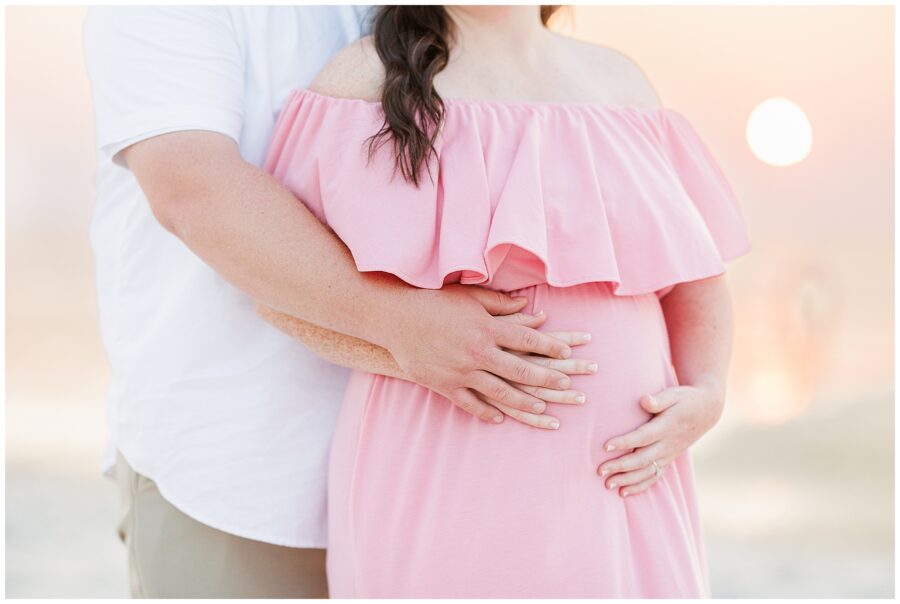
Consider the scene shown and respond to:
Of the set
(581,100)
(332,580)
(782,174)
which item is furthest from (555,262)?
(782,174)

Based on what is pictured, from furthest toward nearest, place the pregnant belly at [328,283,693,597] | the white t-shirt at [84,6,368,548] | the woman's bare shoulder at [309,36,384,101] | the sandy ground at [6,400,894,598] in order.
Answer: the sandy ground at [6,400,894,598], the white t-shirt at [84,6,368,548], the woman's bare shoulder at [309,36,384,101], the pregnant belly at [328,283,693,597]

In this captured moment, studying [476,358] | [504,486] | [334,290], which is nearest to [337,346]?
[334,290]

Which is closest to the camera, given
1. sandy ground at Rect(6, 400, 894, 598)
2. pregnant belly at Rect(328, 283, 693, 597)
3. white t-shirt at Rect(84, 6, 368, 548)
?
pregnant belly at Rect(328, 283, 693, 597)

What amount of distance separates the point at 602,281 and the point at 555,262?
0.09m

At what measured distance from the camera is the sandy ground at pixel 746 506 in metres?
4.44

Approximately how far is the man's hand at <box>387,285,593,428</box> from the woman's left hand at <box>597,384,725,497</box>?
111 millimetres

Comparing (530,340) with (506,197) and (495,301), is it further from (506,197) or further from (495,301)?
(506,197)

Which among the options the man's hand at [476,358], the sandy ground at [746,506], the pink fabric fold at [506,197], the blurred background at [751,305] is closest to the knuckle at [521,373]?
the man's hand at [476,358]

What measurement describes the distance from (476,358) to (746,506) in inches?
184

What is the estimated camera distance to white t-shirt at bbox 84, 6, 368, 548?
151 centimetres

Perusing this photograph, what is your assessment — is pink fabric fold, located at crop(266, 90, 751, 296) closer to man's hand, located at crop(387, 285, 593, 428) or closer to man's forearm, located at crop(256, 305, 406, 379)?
man's hand, located at crop(387, 285, 593, 428)

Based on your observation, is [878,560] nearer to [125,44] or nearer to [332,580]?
[332,580]

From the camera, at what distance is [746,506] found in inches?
215

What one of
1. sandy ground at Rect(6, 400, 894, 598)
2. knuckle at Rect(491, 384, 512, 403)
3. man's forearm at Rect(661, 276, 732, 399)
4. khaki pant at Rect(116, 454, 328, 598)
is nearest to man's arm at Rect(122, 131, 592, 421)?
knuckle at Rect(491, 384, 512, 403)
